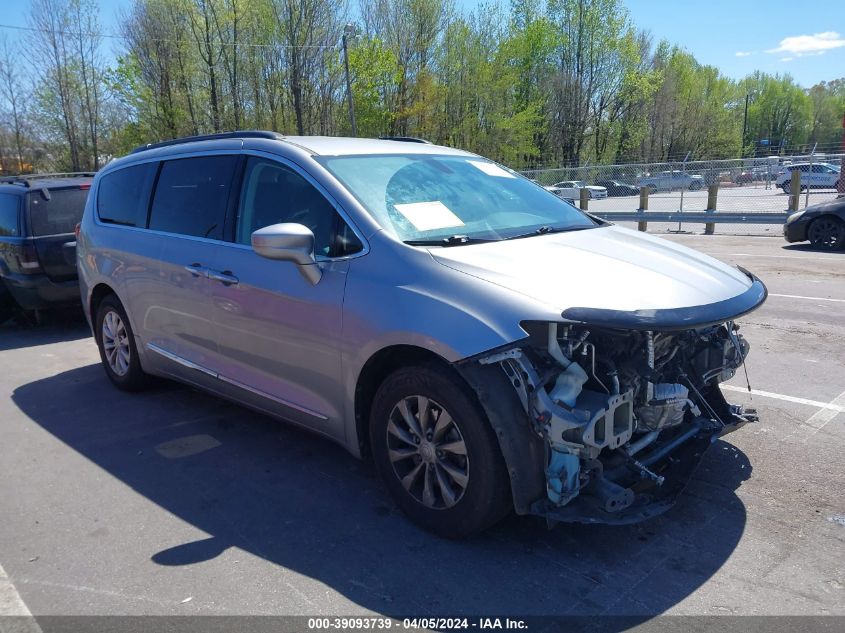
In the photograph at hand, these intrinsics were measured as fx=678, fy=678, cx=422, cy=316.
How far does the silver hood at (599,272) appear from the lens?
2.90 meters

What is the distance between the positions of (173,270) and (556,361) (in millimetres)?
2896

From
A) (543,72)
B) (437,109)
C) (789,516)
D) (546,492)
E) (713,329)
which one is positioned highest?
(543,72)

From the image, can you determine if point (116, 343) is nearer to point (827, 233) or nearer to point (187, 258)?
point (187, 258)

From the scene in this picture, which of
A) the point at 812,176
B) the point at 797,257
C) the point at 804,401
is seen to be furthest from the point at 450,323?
the point at 812,176

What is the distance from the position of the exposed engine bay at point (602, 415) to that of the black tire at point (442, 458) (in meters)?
0.20

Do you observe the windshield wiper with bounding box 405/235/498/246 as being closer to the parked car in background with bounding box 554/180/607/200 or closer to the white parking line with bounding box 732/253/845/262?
the white parking line with bounding box 732/253/845/262

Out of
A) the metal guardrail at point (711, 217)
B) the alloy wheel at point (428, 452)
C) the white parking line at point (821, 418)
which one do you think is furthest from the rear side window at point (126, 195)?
the metal guardrail at point (711, 217)

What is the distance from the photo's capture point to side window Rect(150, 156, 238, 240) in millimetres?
4367

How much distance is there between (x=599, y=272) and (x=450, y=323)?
78 centimetres

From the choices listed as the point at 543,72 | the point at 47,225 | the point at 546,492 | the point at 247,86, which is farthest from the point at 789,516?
the point at 543,72

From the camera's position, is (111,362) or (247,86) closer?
(111,362)

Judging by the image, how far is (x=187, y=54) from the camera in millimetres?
35312

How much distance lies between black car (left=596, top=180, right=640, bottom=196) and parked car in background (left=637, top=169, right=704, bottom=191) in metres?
0.49

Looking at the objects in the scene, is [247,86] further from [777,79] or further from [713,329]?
[777,79]
